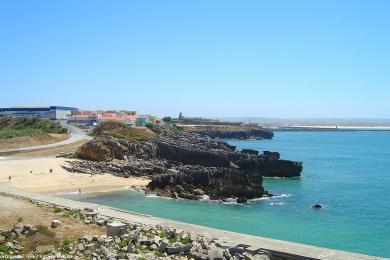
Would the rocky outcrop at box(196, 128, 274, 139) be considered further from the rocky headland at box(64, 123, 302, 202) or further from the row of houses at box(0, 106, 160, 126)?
the rocky headland at box(64, 123, 302, 202)

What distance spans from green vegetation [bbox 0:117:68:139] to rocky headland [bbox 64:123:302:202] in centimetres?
1464

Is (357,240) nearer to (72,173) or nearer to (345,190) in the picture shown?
(345,190)

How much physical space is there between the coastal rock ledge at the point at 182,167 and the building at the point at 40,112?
6862 cm

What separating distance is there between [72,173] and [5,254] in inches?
1233

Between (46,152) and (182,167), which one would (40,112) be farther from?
(182,167)

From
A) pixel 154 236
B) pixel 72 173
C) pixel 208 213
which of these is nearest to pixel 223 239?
pixel 154 236

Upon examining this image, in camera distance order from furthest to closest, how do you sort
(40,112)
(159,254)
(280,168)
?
(40,112) < (280,168) < (159,254)

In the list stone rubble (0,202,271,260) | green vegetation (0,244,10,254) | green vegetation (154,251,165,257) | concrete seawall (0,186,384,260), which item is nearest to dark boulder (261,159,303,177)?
concrete seawall (0,186,384,260)

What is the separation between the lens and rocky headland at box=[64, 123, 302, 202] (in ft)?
132

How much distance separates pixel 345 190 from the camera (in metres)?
Result: 46.8

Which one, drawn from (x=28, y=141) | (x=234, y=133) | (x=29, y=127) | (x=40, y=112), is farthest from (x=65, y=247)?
(x=234, y=133)

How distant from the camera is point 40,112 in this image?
123m

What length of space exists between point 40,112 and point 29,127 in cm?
4109

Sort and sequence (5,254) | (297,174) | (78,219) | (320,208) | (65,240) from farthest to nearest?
(297,174) < (320,208) < (78,219) < (65,240) < (5,254)
